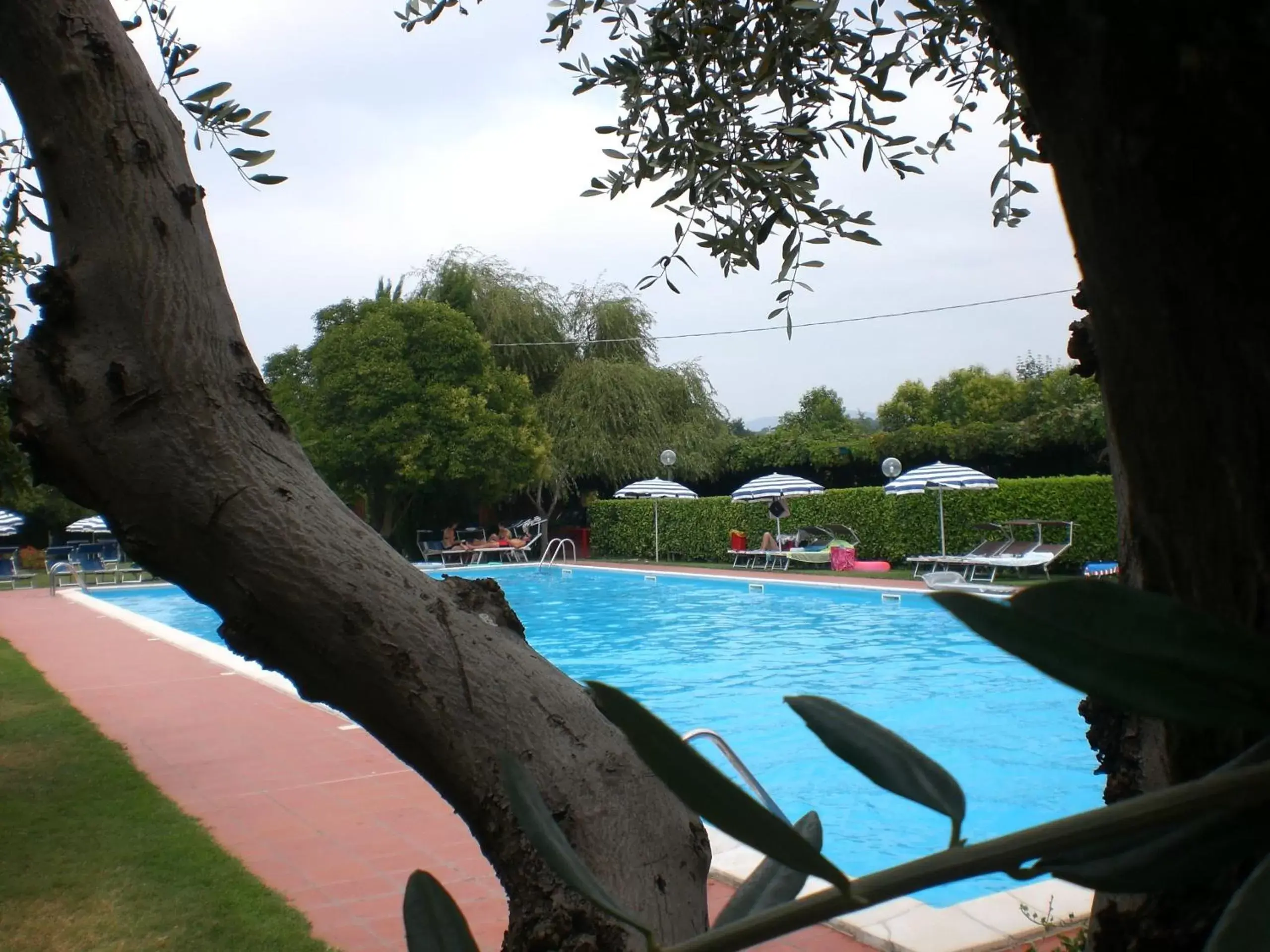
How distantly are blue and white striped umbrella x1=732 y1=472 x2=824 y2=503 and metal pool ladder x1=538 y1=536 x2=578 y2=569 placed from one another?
5966 millimetres

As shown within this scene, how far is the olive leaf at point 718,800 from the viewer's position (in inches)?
15.8

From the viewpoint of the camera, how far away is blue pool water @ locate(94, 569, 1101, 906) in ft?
27.0

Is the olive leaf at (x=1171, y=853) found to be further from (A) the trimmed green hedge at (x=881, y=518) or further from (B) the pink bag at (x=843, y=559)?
(B) the pink bag at (x=843, y=559)

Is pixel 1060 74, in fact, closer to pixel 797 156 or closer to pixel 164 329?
pixel 164 329

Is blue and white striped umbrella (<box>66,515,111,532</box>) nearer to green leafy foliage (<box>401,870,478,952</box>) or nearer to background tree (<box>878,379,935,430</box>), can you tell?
green leafy foliage (<box>401,870,478,952</box>)

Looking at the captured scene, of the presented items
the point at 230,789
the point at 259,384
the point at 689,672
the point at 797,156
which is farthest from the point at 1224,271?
the point at 689,672

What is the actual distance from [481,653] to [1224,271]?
1.07m

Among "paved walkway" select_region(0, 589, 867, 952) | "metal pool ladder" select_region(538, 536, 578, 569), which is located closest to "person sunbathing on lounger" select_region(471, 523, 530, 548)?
"metal pool ladder" select_region(538, 536, 578, 569)

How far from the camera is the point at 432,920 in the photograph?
0.52 meters

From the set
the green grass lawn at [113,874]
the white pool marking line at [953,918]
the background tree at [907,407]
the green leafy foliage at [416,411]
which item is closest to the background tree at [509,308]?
the green leafy foliage at [416,411]

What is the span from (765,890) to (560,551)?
30.8m

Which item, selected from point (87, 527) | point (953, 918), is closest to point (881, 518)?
point (953, 918)

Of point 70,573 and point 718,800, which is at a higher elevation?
point 718,800

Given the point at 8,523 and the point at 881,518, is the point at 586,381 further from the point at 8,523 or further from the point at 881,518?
the point at 8,523
